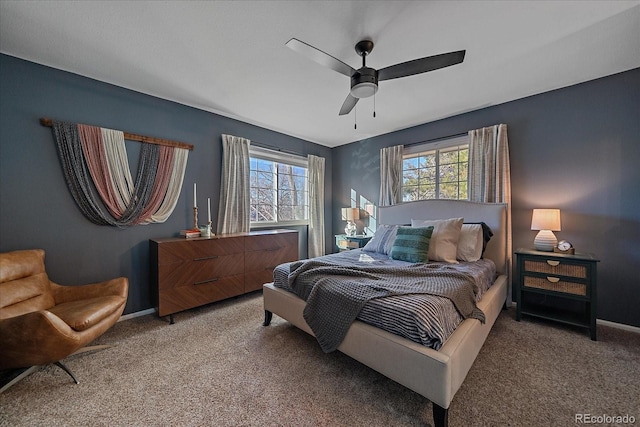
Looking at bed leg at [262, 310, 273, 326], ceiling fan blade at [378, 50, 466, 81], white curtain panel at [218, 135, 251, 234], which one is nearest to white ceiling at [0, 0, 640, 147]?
ceiling fan blade at [378, 50, 466, 81]

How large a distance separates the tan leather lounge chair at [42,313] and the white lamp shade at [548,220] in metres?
4.06

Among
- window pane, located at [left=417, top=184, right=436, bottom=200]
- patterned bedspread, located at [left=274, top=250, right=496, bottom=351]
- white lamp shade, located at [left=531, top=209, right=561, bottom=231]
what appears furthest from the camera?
window pane, located at [left=417, top=184, right=436, bottom=200]

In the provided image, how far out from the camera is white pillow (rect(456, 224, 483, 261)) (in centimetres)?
262

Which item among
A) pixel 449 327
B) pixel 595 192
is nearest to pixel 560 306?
pixel 595 192

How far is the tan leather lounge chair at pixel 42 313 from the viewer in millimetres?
1426

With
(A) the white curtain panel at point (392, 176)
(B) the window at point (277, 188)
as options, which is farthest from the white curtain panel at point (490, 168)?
(B) the window at point (277, 188)

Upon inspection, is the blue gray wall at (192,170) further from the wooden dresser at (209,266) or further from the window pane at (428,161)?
the window pane at (428,161)

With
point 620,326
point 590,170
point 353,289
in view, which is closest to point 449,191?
point 590,170

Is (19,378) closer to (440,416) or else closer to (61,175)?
(61,175)

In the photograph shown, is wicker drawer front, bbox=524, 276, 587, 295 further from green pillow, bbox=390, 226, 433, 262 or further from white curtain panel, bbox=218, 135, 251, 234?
white curtain panel, bbox=218, 135, 251, 234

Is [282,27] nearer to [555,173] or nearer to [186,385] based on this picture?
[186,385]

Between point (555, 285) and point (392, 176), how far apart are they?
2371 mm

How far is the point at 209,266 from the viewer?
278 cm

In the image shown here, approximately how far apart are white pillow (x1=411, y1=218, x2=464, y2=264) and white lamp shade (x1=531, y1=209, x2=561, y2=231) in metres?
0.71
